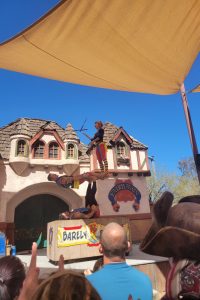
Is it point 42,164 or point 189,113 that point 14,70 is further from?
point 42,164

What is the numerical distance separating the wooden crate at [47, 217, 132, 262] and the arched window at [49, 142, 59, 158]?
5.74 meters

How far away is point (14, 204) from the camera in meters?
10.7

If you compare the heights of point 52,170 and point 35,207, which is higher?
point 52,170

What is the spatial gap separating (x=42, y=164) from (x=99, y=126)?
4752mm

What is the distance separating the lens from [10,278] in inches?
65.2

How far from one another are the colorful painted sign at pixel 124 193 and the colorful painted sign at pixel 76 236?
3128mm

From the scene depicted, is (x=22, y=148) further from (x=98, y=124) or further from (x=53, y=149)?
(x=98, y=124)

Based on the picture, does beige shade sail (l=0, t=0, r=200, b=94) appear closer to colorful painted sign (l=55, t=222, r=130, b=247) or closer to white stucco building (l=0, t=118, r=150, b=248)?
colorful painted sign (l=55, t=222, r=130, b=247)

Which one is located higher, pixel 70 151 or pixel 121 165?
pixel 70 151

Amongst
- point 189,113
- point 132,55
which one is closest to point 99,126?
point 132,55

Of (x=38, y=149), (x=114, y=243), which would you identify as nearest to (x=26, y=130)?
(x=38, y=149)

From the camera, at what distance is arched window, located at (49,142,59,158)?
39.7 feet

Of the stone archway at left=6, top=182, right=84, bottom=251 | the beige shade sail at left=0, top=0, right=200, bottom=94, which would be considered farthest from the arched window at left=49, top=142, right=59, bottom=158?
the beige shade sail at left=0, top=0, right=200, bottom=94

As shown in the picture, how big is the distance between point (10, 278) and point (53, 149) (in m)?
10.8
